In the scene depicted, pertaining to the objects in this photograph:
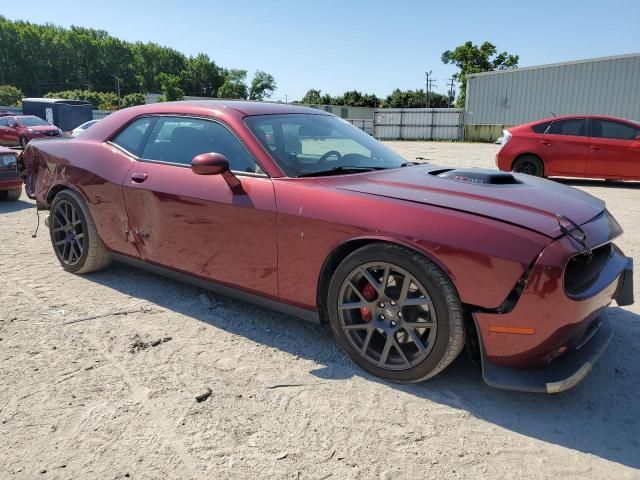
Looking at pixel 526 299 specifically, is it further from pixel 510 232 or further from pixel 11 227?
pixel 11 227

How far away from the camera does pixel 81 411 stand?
2436mm

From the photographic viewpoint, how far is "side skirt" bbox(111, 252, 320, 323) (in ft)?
9.86

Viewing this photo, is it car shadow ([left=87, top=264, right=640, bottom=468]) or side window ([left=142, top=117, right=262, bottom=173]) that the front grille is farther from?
side window ([left=142, top=117, right=262, bottom=173])

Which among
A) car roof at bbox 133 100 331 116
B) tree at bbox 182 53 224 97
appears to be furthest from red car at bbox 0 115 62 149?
tree at bbox 182 53 224 97

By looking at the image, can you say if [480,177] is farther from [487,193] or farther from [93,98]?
[93,98]

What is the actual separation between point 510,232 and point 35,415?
240 centimetres

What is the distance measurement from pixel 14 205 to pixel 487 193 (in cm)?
799

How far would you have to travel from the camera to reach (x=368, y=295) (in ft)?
8.95

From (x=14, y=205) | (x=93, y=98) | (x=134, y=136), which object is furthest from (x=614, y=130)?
(x=93, y=98)

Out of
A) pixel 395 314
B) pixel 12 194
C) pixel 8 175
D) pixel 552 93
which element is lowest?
pixel 12 194

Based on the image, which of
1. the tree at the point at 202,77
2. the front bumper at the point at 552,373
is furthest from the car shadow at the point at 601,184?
the tree at the point at 202,77

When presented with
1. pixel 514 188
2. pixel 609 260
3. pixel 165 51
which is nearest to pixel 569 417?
pixel 609 260

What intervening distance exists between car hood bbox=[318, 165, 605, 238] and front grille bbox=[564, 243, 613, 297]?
20 centimetres

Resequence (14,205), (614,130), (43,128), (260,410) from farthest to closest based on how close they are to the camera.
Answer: (43,128) → (614,130) → (14,205) → (260,410)
